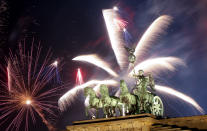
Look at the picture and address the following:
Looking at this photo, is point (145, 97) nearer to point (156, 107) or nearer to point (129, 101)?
point (129, 101)

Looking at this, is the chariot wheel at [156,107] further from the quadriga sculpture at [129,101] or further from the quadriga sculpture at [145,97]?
the quadriga sculpture at [129,101]

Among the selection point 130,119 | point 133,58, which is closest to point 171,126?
point 130,119

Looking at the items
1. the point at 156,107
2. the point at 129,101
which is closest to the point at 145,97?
the point at 129,101

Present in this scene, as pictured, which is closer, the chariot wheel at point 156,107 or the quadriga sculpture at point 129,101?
the quadriga sculpture at point 129,101

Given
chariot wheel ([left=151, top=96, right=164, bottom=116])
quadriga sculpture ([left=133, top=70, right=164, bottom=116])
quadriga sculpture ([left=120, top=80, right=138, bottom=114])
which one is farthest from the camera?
chariot wheel ([left=151, top=96, right=164, bottom=116])

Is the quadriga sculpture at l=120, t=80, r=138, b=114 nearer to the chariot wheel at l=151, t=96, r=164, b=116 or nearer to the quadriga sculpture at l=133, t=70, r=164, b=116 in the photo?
the quadriga sculpture at l=133, t=70, r=164, b=116

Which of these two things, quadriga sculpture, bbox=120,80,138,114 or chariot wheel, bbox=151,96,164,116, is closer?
quadriga sculpture, bbox=120,80,138,114

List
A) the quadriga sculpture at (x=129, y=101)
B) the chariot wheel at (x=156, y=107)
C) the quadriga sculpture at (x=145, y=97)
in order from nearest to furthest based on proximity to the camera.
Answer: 1. the quadriga sculpture at (x=129, y=101)
2. the quadriga sculpture at (x=145, y=97)
3. the chariot wheel at (x=156, y=107)

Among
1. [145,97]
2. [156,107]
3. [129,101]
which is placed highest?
[145,97]

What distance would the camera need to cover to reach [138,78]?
21578 millimetres

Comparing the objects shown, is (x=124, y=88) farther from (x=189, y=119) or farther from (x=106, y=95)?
(x=189, y=119)

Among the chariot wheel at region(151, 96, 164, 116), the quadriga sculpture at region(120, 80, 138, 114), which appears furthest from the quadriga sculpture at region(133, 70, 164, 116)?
the quadriga sculpture at region(120, 80, 138, 114)

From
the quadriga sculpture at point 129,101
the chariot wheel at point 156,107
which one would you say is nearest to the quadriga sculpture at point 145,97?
the chariot wheel at point 156,107

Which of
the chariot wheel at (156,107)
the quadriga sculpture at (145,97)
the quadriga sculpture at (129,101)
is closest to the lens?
the quadriga sculpture at (129,101)
